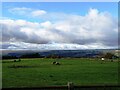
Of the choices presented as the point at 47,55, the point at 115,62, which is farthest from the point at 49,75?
the point at 115,62

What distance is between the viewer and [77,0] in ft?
37.9

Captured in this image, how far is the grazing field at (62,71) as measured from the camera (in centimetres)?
1302

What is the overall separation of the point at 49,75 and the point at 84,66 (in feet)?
14.3

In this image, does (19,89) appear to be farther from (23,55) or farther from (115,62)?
(115,62)

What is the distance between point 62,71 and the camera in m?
15.8

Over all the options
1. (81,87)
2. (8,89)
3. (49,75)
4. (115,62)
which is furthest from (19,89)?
(115,62)

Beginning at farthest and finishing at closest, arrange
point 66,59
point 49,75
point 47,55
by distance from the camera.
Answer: point 66,59
point 47,55
point 49,75

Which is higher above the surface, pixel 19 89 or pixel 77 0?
pixel 77 0

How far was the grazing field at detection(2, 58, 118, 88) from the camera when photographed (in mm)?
13019

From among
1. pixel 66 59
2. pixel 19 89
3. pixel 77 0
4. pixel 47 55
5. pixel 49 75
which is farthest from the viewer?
pixel 66 59

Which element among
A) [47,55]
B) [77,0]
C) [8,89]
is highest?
[77,0]

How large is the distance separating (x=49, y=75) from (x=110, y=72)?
3.17 metres

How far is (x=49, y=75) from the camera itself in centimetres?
1423

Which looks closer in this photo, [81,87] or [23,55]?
[81,87]
